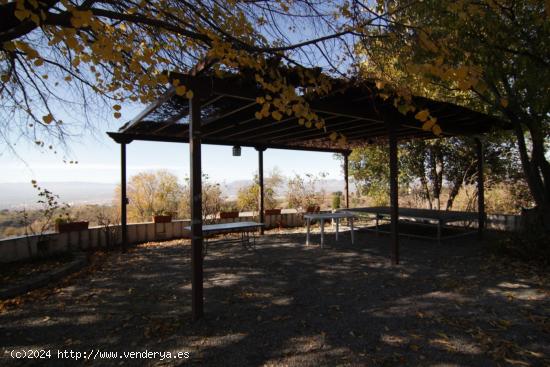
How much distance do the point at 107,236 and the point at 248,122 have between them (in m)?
4.13

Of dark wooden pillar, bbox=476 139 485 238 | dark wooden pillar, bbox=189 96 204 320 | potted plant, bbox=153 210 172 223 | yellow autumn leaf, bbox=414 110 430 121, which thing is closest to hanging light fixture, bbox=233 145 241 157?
potted plant, bbox=153 210 172 223

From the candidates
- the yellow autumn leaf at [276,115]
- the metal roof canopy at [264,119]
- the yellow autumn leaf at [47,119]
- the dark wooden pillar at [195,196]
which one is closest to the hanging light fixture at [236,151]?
the metal roof canopy at [264,119]

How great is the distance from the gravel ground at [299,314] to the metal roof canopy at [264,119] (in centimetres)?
190

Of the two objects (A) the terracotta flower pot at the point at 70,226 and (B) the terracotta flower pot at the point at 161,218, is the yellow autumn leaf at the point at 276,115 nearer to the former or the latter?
(A) the terracotta flower pot at the point at 70,226

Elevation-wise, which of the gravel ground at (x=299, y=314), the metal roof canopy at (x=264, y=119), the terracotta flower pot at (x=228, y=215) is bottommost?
the gravel ground at (x=299, y=314)

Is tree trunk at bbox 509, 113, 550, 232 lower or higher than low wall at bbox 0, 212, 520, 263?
higher

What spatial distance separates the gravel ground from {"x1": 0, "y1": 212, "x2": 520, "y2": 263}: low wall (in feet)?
3.85

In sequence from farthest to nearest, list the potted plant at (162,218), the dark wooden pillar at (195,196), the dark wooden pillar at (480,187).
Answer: the potted plant at (162,218)
the dark wooden pillar at (480,187)
the dark wooden pillar at (195,196)

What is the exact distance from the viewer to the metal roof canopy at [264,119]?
366cm

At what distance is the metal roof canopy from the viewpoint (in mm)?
3663

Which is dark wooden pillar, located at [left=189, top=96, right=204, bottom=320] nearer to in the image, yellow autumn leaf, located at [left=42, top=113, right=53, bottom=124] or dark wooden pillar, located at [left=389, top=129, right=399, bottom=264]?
yellow autumn leaf, located at [left=42, top=113, right=53, bottom=124]

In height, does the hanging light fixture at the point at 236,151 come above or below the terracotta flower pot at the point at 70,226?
above

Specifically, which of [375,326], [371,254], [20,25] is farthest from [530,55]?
[20,25]

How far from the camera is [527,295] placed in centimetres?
363
